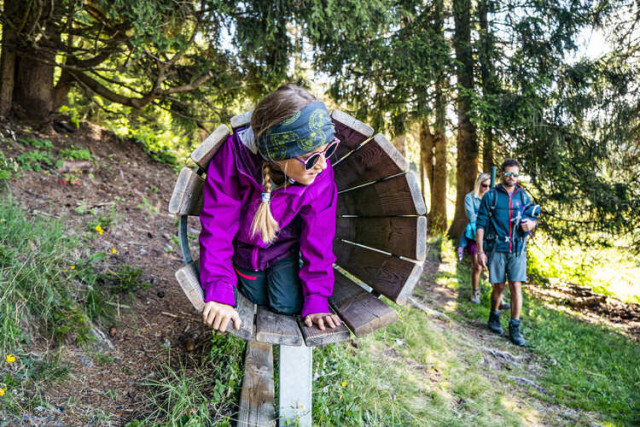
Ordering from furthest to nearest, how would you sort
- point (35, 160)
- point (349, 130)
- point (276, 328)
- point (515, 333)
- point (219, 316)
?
1. point (515, 333)
2. point (35, 160)
3. point (349, 130)
4. point (276, 328)
5. point (219, 316)

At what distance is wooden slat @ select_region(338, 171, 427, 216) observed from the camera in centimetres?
243

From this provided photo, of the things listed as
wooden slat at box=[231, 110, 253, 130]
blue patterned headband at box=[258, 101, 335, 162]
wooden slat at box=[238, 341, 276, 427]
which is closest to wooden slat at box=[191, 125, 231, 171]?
wooden slat at box=[231, 110, 253, 130]

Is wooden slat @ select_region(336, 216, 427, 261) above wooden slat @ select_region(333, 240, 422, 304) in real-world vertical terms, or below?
above

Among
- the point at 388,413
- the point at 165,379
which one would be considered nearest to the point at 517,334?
the point at 388,413

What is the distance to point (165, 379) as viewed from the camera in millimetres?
2461

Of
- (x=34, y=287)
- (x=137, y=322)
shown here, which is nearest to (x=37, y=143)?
(x=34, y=287)

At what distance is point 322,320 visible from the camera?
234 cm

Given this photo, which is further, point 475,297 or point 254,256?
point 475,297

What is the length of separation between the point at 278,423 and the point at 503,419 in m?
1.96

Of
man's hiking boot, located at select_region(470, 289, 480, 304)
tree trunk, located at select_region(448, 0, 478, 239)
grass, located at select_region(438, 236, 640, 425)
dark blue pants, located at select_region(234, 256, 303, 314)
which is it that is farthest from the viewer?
tree trunk, located at select_region(448, 0, 478, 239)

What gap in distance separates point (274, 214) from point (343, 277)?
0.80 meters

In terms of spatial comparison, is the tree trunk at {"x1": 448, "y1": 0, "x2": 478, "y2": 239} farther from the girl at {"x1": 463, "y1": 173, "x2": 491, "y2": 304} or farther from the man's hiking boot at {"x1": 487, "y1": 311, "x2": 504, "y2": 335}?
the man's hiking boot at {"x1": 487, "y1": 311, "x2": 504, "y2": 335}

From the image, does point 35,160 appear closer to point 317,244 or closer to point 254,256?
point 254,256

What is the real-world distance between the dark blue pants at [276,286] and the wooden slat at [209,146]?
0.75 m
